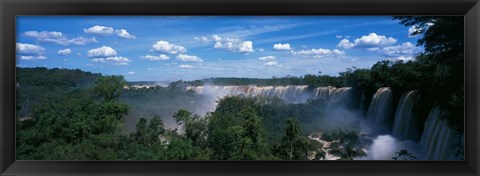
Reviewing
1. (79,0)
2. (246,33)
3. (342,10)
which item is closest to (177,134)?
(246,33)

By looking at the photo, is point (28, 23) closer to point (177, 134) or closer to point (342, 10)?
point (177, 134)

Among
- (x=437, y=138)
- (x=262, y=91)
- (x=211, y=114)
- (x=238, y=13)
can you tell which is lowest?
(x=437, y=138)

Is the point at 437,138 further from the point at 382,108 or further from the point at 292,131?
the point at 292,131

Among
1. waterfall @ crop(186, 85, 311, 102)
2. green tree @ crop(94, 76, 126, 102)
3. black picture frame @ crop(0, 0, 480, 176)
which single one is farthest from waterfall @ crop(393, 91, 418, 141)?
green tree @ crop(94, 76, 126, 102)

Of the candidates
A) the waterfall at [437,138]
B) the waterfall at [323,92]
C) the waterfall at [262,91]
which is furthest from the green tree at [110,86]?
the waterfall at [437,138]

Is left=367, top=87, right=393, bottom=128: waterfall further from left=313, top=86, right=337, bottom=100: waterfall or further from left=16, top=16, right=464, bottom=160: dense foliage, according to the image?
left=313, top=86, right=337, bottom=100: waterfall

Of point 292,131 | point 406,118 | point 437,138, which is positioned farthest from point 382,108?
point 292,131
